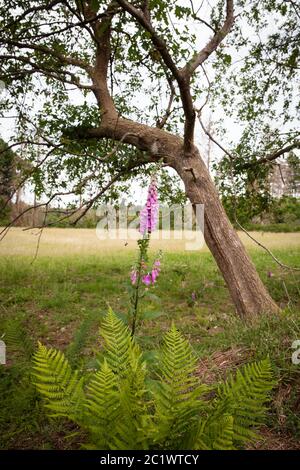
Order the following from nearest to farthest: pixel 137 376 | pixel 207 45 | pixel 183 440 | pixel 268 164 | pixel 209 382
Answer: pixel 183 440 → pixel 137 376 → pixel 209 382 → pixel 207 45 → pixel 268 164

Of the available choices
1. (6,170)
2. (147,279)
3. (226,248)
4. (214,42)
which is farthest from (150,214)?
(6,170)

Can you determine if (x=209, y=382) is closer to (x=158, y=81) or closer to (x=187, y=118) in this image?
(x=187, y=118)

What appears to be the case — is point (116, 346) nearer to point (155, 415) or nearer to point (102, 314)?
point (155, 415)

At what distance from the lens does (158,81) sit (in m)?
8.63

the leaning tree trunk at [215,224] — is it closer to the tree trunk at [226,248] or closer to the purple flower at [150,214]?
the tree trunk at [226,248]

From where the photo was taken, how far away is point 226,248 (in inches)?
229

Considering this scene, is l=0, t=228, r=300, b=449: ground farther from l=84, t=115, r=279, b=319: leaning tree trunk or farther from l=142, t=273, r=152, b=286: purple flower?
l=84, t=115, r=279, b=319: leaning tree trunk

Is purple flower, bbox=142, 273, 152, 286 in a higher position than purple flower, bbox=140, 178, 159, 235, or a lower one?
lower

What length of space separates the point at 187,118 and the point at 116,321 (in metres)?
4.17

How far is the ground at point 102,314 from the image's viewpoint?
2.45 meters

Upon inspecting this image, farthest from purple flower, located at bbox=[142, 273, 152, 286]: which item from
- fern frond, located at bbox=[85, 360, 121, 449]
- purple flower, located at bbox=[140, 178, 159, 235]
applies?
fern frond, located at bbox=[85, 360, 121, 449]

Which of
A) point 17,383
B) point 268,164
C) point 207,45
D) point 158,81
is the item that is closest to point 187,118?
point 207,45

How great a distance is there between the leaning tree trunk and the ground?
439 mm

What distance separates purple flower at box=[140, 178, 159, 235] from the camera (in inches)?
113
